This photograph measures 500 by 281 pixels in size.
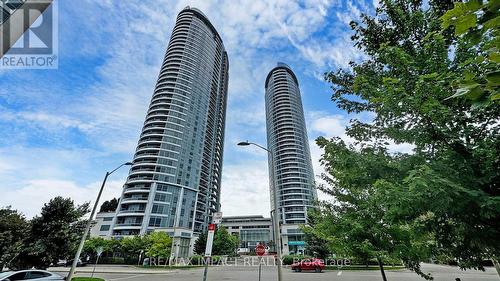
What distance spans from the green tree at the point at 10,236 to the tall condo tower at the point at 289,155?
2877 inches

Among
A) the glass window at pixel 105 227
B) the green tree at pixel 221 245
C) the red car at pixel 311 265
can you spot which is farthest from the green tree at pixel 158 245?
the glass window at pixel 105 227

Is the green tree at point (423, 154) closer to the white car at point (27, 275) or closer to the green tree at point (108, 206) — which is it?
the white car at point (27, 275)

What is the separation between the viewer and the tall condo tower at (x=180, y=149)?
66.1m

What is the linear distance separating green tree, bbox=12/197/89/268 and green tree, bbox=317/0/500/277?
1842cm

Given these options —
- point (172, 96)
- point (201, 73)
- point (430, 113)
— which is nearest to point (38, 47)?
point (430, 113)

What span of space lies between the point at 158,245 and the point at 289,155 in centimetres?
7756

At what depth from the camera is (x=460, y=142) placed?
16.5ft

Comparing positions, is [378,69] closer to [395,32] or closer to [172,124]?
[395,32]

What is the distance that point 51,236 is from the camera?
15.8m

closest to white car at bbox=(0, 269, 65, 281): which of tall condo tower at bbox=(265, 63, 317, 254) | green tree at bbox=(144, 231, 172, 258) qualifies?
green tree at bbox=(144, 231, 172, 258)

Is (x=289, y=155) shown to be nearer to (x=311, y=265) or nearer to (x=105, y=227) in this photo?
(x=105, y=227)

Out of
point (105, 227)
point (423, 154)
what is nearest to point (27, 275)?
point (423, 154)

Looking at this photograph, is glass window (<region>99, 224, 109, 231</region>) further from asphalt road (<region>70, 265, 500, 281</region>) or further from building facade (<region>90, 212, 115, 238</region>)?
asphalt road (<region>70, 265, 500, 281</region>)

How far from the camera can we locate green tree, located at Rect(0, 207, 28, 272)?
49.8 ft
